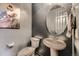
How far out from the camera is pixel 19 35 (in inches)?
56.9

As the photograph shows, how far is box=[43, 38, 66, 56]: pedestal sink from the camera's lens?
Answer: 4.69 ft

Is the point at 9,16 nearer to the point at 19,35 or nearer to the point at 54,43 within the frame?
the point at 19,35

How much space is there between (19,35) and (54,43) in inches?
14.1

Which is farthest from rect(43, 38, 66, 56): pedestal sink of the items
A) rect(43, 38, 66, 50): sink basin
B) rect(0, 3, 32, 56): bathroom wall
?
rect(0, 3, 32, 56): bathroom wall

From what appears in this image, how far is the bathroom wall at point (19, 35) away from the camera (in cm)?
144

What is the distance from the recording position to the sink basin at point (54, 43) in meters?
1.43

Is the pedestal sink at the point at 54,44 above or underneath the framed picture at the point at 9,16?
underneath

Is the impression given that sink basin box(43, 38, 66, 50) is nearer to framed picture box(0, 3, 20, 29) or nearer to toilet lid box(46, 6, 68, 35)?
toilet lid box(46, 6, 68, 35)

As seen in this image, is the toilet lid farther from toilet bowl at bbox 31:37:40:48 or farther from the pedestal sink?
toilet bowl at bbox 31:37:40:48

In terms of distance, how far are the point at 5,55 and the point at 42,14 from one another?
0.55m

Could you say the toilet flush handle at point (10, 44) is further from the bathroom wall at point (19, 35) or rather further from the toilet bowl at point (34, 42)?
the toilet bowl at point (34, 42)

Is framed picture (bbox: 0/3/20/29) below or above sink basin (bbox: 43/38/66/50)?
above

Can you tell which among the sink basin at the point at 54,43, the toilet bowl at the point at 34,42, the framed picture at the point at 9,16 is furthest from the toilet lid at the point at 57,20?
the framed picture at the point at 9,16

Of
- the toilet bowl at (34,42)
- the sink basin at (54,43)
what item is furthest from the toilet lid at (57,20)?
the toilet bowl at (34,42)
